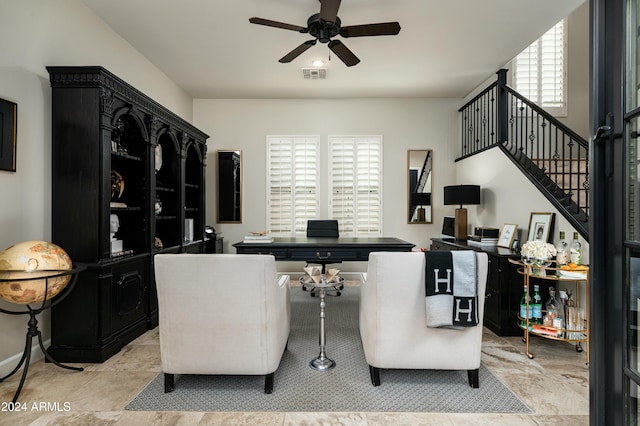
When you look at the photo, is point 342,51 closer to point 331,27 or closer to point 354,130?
point 331,27

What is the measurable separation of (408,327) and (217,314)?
1204mm

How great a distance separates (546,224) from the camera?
316 centimetres

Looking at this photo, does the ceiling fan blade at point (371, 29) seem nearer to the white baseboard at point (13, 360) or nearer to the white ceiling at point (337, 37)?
the white ceiling at point (337, 37)

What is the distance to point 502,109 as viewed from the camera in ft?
13.8

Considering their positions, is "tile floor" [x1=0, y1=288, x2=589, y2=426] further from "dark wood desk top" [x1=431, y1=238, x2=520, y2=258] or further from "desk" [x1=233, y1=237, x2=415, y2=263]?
"desk" [x1=233, y1=237, x2=415, y2=263]

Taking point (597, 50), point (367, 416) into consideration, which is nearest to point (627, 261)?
point (597, 50)

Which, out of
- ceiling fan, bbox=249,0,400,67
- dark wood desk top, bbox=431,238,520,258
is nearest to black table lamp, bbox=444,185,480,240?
dark wood desk top, bbox=431,238,520,258

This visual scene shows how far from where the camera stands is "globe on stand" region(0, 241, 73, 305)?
1929 mm

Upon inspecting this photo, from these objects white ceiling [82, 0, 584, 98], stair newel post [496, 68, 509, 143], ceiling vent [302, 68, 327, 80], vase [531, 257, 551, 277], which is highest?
white ceiling [82, 0, 584, 98]

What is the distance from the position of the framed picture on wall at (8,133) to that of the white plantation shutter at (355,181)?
3982mm

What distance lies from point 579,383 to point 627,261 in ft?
5.27

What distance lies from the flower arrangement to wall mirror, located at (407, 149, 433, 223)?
112 inches

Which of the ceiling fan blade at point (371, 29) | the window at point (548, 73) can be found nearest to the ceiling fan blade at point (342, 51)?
the ceiling fan blade at point (371, 29)

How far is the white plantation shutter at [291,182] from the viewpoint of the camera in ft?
18.2
